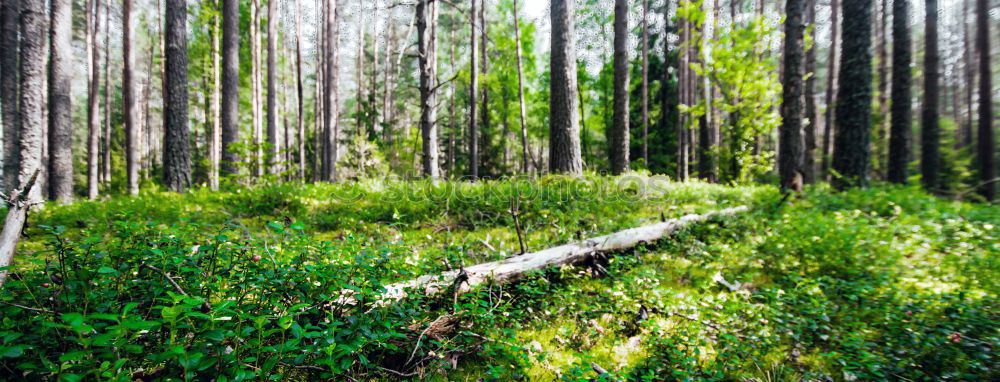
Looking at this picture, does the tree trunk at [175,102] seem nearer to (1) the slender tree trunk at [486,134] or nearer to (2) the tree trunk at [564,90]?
(2) the tree trunk at [564,90]

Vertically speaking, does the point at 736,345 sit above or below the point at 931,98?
below

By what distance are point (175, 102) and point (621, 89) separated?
10672 mm

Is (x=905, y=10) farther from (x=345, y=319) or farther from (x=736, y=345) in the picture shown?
(x=345, y=319)

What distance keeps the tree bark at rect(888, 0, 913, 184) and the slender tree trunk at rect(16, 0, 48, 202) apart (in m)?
17.8

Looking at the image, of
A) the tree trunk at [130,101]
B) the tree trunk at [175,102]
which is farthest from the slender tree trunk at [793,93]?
the tree trunk at [130,101]

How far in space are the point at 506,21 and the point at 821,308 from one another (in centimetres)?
2127

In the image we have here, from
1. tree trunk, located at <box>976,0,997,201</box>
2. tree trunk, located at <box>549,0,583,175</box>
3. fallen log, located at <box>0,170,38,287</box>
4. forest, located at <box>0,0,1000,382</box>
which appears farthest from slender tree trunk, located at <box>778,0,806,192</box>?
fallen log, located at <box>0,170,38,287</box>

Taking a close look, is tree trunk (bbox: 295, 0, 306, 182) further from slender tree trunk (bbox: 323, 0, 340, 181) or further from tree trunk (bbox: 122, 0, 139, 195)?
tree trunk (bbox: 122, 0, 139, 195)

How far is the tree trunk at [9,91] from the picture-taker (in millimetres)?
7387

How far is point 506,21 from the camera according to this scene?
21469 mm

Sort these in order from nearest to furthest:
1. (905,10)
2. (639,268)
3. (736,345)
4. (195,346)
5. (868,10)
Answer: (195,346) < (736,345) < (639,268) < (868,10) < (905,10)

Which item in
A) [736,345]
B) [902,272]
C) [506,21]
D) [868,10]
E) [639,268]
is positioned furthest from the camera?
[506,21]

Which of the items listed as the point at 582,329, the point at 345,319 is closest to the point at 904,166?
the point at 582,329

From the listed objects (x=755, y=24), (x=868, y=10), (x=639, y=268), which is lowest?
(x=639, y=268)
